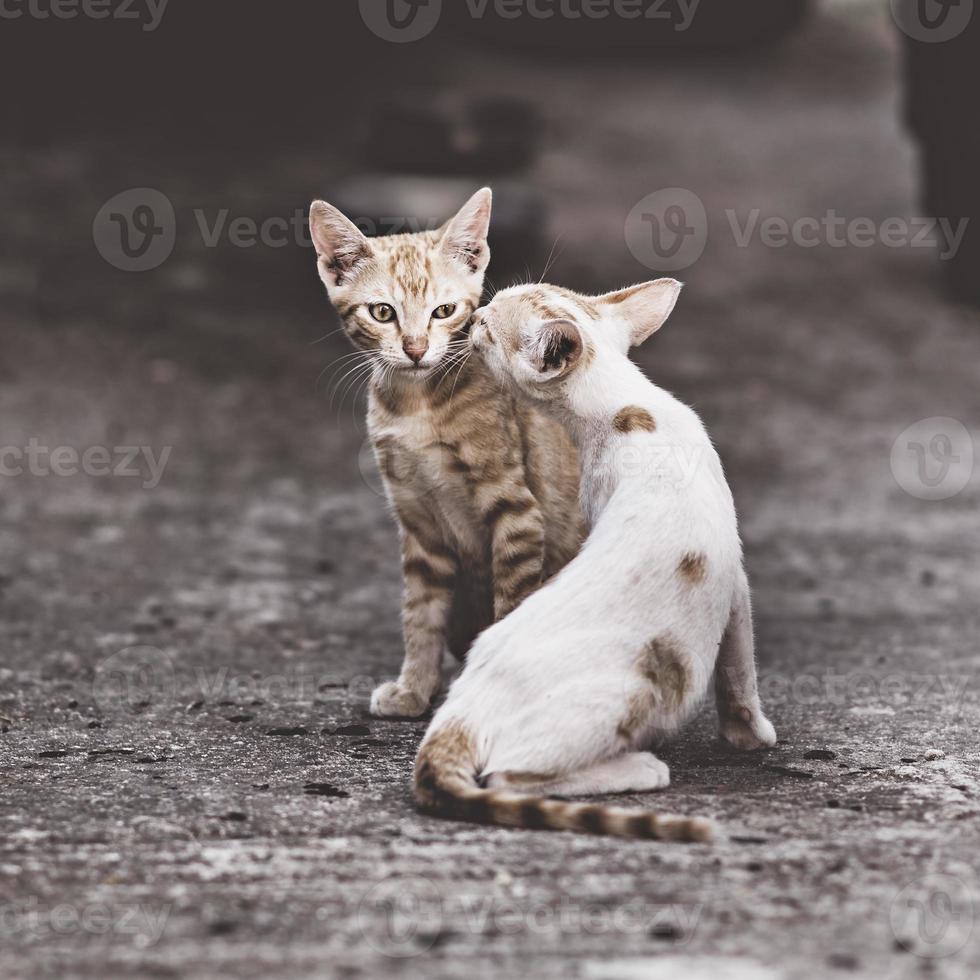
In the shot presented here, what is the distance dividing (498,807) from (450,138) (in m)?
8.98

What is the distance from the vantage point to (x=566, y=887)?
2.79 meters

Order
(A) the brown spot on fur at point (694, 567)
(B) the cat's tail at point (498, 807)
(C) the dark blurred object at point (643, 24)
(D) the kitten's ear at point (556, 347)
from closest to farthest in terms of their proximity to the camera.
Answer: (B) the cat's tail at point (498, 807)
(A) the brown spot on fur at point (694, 567)
(D) the kitten's ear at point (556, 347)
(C) the dark blurred object at point (643, 24)

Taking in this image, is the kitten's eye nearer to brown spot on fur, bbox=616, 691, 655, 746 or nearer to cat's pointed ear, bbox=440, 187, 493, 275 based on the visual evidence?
cat's pointed ear, bbox=440, 187, 493, 275

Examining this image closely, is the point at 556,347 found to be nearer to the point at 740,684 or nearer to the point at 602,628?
the point at 602,628

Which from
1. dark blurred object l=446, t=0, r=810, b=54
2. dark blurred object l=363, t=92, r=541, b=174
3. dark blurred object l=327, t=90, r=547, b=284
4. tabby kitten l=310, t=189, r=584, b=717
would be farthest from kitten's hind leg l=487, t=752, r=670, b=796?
dark blurred object l=446, t=0, r=810, b=54

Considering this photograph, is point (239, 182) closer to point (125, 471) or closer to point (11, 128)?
point (11, 128)

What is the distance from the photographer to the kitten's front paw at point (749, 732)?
12.6 ft

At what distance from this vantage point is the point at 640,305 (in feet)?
12.7

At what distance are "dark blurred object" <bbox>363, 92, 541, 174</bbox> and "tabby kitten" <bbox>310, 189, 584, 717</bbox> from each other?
736cm

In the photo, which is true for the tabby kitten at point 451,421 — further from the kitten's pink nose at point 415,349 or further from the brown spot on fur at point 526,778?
the brown spot on fur at point 526,778

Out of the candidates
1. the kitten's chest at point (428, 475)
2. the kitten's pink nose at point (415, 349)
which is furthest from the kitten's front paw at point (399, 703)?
the kitten's pink nose at point (415, 349)

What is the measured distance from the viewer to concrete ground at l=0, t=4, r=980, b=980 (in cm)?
265

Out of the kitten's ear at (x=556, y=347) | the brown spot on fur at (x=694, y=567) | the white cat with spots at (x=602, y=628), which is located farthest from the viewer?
the kitten's ear at (x=556, y=347)

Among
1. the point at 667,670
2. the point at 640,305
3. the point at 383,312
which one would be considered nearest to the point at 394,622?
the point at 383,312
